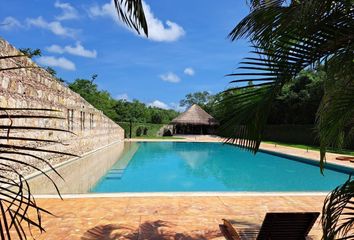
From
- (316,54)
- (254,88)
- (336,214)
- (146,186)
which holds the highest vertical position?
(316,54)

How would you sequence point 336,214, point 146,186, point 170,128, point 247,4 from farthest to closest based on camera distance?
1. point 170,128
2. point 146,186
3. point 247,4
4. point 336,214

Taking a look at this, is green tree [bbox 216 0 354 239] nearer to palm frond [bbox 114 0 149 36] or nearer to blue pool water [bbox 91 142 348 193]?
palm frond [bbox 114 0 149 36]

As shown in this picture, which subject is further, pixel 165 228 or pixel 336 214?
pixel 165 228

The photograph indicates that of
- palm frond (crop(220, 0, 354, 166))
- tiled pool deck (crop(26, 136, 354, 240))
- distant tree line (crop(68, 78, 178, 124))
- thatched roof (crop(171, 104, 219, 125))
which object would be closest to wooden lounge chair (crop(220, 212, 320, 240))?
tiled pool deck (crop(26, 136, 354, 240))

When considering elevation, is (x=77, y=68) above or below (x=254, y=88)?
above

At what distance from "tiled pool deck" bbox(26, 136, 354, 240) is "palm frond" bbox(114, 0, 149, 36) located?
9.43 ft

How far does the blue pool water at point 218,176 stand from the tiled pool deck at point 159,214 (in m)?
3.12

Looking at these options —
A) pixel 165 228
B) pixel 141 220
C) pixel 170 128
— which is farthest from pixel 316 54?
pixel 170 128

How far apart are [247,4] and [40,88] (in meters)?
7.25

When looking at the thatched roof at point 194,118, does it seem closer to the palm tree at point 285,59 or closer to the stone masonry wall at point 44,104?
the stone masonry wall at point 44,104

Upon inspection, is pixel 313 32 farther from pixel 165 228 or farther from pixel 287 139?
pixel 287 139

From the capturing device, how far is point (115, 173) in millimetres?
11977

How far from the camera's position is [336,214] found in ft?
7.32

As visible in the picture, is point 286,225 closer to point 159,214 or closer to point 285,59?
point 285,59
